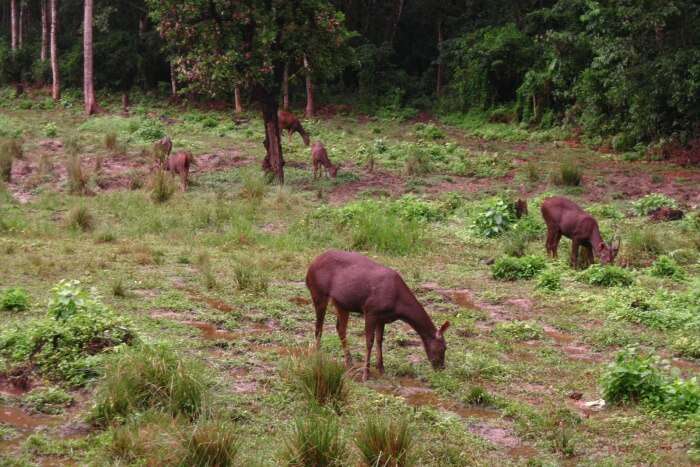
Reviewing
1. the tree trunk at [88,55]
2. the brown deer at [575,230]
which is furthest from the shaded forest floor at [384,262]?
the tree trunk at [88,55]

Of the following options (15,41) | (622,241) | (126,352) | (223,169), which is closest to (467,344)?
(126,352)

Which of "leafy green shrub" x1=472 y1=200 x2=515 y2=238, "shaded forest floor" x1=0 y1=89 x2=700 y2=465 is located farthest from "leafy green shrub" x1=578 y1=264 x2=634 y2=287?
"leafy green shrub" x1=472 y1=200 x2=515 y2=238

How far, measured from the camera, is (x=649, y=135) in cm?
2544

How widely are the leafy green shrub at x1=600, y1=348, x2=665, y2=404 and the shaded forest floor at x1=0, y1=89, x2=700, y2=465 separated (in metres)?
0.15

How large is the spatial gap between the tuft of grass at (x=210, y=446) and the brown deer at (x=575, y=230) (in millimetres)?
8621

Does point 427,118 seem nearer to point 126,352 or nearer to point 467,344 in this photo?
point 467,344

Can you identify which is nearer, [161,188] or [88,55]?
[161,188]

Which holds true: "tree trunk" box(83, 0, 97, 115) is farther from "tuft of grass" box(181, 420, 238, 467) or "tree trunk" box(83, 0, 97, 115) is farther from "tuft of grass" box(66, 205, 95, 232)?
"tuft of grass" box(181, 420, 238, 467)

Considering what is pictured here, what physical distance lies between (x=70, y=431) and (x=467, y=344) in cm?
458

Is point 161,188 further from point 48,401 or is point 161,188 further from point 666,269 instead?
point 48,401

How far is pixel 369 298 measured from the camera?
8.28m

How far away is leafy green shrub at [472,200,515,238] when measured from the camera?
622 inches

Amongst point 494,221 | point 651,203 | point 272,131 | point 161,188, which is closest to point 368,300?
point 494,221

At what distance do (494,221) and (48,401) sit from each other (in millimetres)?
10308
